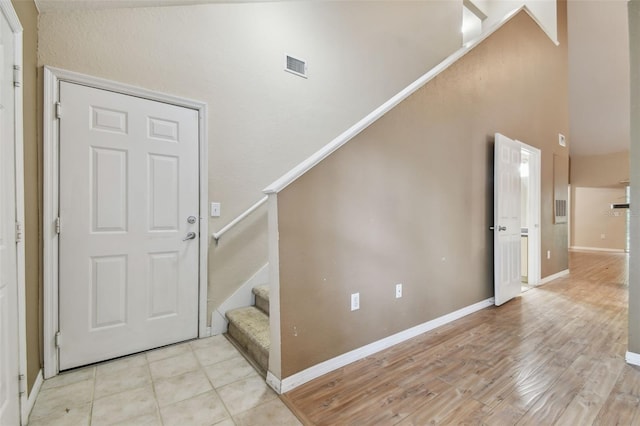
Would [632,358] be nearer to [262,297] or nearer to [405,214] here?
[405,214]

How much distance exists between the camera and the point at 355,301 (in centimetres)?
203

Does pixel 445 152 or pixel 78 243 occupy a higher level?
pixel 445 152

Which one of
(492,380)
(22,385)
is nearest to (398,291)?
(492,380)

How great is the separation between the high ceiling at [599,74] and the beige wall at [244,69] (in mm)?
4099

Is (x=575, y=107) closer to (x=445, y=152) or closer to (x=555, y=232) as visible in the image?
(x=555, y=232)

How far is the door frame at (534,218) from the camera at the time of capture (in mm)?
4145

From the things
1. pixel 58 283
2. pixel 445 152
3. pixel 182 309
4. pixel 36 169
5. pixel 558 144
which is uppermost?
pixel 558 144

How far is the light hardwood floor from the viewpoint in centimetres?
150

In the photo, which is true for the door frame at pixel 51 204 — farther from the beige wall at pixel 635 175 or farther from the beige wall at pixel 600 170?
the beige wall at pixel 600 170

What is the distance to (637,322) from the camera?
201cm

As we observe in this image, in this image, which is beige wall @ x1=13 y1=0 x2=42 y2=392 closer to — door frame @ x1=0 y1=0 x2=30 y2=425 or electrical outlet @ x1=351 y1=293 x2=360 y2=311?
door frame @ x1=0 y1=0 x2=30 y2=425

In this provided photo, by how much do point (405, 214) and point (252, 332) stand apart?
1.49 meters

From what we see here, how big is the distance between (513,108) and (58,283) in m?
4.87

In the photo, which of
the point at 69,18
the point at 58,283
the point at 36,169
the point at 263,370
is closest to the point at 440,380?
the point at 263,370
